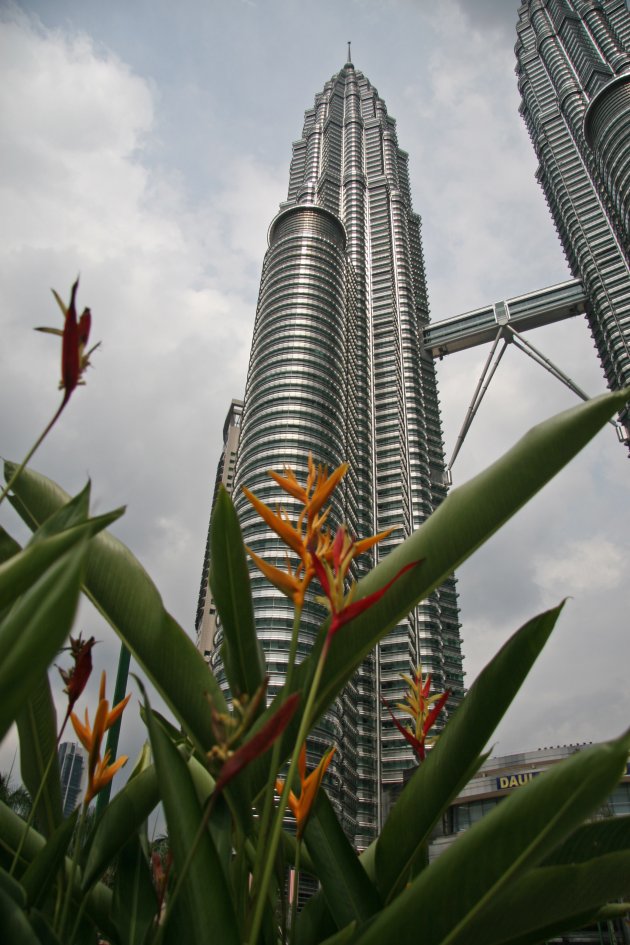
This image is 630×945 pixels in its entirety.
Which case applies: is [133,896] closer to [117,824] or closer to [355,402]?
[117,824]

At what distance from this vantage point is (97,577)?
6.20 ft

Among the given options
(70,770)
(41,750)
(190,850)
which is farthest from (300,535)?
(70,770)

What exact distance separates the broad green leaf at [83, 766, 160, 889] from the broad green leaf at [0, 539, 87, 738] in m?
1.14

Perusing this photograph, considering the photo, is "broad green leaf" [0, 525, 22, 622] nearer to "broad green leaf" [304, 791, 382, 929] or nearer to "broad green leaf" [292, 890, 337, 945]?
"broad green leaf" [304, 791, 382, 929]

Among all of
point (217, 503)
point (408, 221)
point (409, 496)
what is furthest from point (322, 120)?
point (217, 503)

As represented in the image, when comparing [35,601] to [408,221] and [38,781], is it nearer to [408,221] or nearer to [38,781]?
[38,781]

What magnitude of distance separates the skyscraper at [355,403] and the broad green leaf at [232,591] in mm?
31208

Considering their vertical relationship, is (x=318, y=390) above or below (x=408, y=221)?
below

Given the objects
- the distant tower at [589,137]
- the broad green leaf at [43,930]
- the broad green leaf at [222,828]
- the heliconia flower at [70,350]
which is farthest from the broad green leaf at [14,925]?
the distant tower at [589,137]

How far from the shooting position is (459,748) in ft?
6.19

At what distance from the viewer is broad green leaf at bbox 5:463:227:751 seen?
1.89 m

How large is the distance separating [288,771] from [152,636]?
0.60 metres

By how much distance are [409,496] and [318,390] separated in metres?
18.1

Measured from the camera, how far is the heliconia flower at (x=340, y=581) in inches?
63.4
